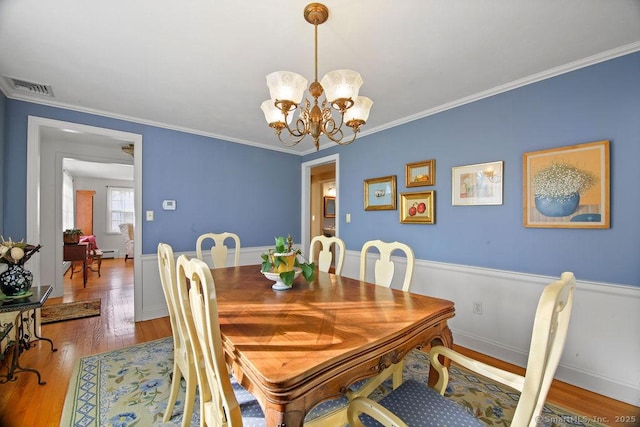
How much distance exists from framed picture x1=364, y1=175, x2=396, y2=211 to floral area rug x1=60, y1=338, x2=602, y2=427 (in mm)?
1584

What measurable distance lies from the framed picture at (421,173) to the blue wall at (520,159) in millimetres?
61

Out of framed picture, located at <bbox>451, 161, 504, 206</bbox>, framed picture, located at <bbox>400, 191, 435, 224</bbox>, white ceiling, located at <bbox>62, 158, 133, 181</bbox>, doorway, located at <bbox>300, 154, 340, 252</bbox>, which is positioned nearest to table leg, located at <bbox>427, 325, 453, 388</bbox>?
framed picture, located at <bbox>451, 161, 504, 206</bbox>

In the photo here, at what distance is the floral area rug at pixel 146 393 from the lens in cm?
163

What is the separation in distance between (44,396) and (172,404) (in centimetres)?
100

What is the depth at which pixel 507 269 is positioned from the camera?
2303mm

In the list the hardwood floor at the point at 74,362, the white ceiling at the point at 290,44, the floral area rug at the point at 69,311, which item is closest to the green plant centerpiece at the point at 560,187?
the white ceiling at the point at 290,44

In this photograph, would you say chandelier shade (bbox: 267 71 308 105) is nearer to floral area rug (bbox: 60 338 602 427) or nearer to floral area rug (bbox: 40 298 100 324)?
floral area rug (bbox: 60 338 602 427)

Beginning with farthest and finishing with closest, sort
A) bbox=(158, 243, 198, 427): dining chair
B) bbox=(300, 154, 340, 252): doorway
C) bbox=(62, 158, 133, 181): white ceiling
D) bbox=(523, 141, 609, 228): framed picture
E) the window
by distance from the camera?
the window < bbox=(62, 158, 133, 181): white ceiling < bbox=(300, 154, 340, 252): doorway < bbox=(523, 141, 609, 228): framed picture < bbox=(158, 243, 198, 427): dining chair

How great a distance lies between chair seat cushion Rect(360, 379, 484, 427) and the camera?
1.01 meters

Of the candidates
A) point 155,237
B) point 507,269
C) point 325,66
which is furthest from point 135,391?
point 507,269

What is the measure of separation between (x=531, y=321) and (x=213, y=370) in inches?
93.3

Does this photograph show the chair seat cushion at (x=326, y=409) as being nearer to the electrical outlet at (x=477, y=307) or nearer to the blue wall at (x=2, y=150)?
the electrical outlet at (x=477, y=307)

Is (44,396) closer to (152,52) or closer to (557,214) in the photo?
(152,52)

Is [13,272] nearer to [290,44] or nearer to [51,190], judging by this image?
[290,44]
